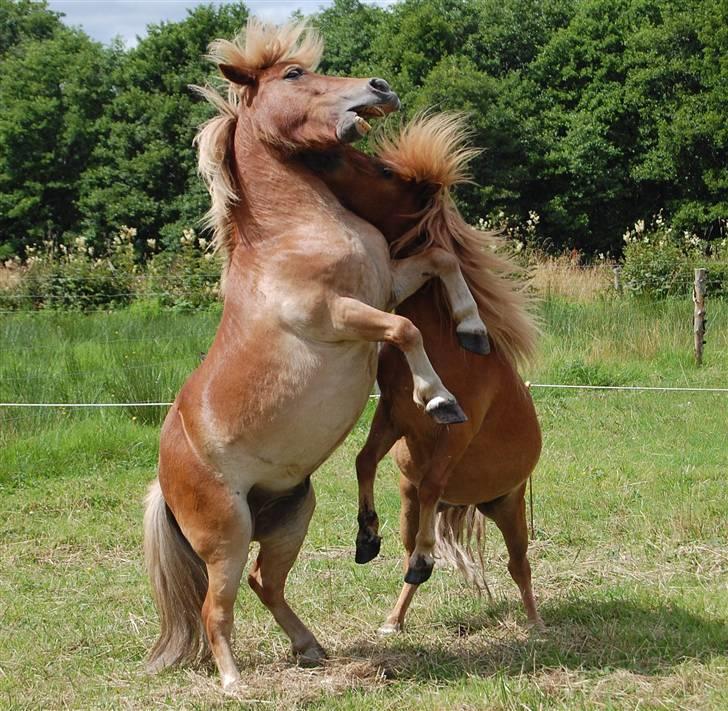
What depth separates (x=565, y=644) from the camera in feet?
14.9

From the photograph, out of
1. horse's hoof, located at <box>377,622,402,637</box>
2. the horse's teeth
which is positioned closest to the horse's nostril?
the horse's teeth

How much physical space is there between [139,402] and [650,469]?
15.9ft

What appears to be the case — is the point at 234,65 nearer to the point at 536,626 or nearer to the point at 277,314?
the point at 277,314

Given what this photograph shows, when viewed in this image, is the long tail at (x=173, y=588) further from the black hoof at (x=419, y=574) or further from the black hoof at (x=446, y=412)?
the black hoof at (x=446, y=412)

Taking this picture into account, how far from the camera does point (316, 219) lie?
158 inches

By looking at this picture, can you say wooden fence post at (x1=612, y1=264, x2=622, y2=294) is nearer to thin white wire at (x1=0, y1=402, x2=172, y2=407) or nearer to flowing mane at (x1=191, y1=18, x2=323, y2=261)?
thin white wire at (x1=0, y1=402, x2=172, y2=407)

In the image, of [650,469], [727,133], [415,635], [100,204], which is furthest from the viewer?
[100,204]

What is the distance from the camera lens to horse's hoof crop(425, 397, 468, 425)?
3752 mm

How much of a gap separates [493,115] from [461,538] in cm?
2513

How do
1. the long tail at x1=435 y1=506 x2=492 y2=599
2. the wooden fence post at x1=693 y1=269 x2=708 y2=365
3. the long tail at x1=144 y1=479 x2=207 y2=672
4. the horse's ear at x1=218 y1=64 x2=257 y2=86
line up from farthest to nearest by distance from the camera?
the wooden fence post at x1=693 y1=269 x2=708 y2=365, the long tail at x1=435 y1=506 x2=492 y2=599, the long tail at x1=144 y1=479 x2=207 y2=672, the horse's ear at x1=218 y1=64 x2=257 y2=86

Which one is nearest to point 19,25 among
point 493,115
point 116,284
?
point 493,115

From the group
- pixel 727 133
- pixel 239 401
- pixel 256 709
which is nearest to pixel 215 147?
pixel 239 401

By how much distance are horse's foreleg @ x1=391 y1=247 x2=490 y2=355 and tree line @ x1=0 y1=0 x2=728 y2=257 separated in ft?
75.8

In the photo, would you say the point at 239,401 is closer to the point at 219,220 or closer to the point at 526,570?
the point at 219,220
